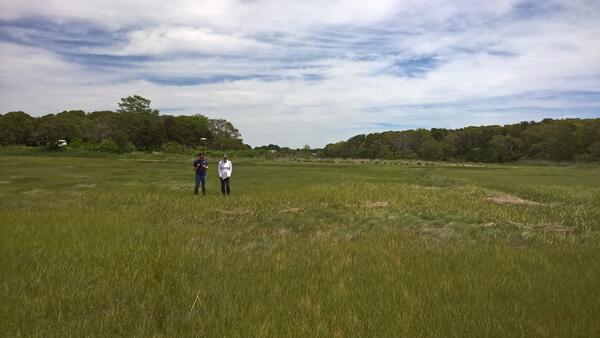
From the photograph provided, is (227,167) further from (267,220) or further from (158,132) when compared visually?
(158,132)

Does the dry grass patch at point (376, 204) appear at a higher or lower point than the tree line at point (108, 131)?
lower

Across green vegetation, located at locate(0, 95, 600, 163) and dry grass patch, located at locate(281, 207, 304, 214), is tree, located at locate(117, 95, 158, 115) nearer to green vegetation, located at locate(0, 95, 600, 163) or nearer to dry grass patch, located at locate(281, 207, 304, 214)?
green vegetation, located at locate(0, 95, 600, 163)

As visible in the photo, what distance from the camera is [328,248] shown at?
448 inches

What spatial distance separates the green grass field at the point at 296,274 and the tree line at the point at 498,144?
120 m

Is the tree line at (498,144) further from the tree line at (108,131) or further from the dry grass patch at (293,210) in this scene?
the dry grass patch at (293,210)

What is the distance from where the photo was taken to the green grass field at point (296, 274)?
21.0 feet

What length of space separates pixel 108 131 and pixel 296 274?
124 metres

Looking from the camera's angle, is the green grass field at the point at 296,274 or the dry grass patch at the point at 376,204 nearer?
the green grass field at the point at 296,274

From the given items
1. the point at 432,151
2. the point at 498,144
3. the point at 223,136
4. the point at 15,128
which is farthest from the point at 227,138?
the point at 498,144

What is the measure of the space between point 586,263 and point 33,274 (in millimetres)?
10701

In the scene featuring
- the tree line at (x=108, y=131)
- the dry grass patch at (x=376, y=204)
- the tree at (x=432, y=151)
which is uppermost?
the tree line at (x=108, y=131)

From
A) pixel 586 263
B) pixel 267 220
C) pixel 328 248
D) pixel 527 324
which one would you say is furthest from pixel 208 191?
pixel 527 324

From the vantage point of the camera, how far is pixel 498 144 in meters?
144

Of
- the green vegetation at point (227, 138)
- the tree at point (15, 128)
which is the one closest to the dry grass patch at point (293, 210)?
the green vegetation at point (227, 138)
